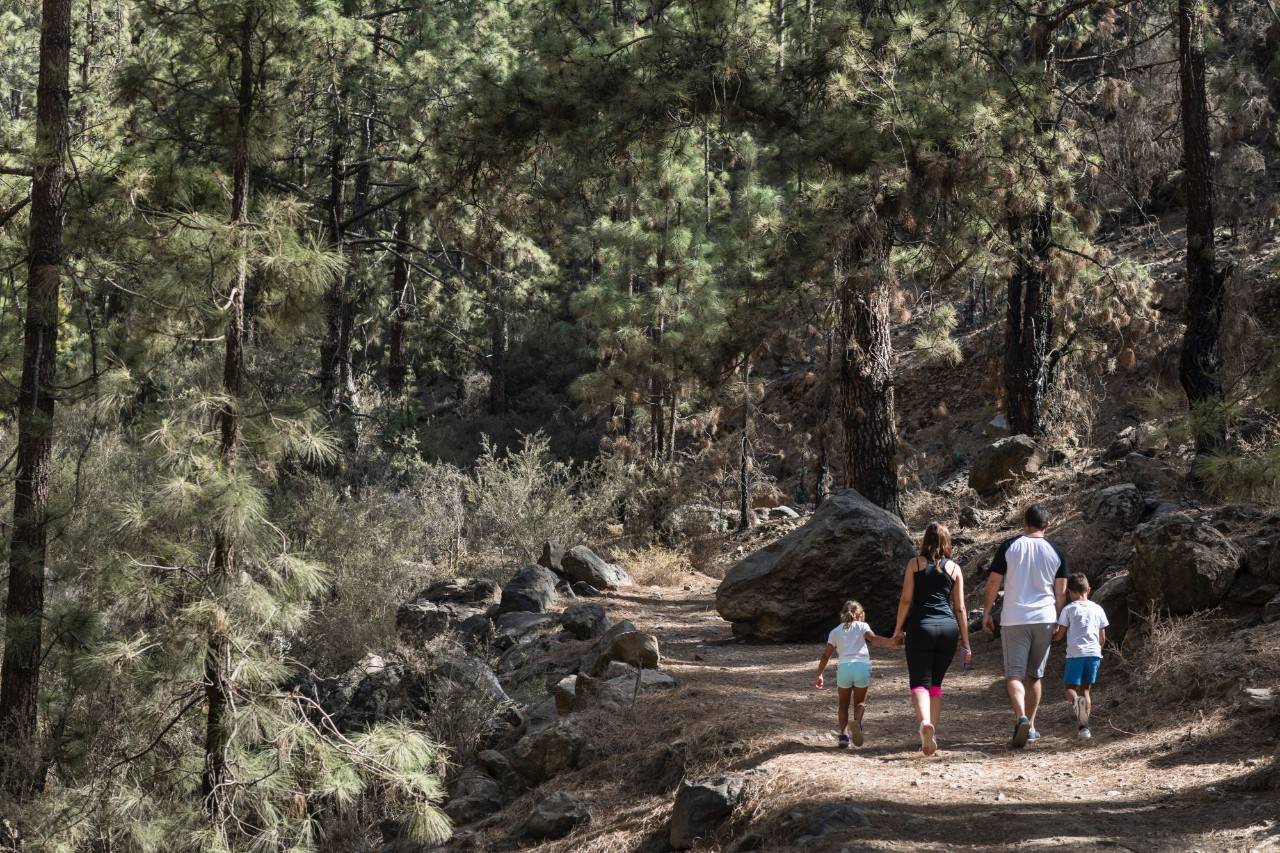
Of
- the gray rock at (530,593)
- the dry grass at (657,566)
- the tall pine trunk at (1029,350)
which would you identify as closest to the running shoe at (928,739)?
the gray rock at (530,593)

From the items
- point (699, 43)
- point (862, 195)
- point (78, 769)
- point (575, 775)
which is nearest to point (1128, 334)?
point (862, 195)

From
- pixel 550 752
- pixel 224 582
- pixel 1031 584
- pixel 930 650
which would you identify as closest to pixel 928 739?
pixel 930 650

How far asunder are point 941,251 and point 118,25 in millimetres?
10941

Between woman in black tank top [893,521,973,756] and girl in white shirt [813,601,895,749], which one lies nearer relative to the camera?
woman in black tank top [893,521,973,756]

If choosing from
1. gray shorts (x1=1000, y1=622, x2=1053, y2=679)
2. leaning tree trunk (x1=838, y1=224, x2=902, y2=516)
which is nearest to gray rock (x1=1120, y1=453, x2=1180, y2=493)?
leaning tree trunk (x1=838, y1=224, x2=902, y2=516)

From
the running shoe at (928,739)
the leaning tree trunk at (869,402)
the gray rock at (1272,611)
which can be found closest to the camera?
the running shoe at (928,739)

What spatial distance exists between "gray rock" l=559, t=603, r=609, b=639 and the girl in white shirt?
14.6 feet

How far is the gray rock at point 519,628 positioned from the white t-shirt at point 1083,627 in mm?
5837

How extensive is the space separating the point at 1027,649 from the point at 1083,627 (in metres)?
0.54

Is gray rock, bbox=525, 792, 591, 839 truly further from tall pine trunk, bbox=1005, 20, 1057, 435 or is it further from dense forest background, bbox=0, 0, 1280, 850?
tall pine trunk, bbox=1005, 20, 1057, 435

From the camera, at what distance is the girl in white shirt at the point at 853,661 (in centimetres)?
740

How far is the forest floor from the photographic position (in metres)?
5.83

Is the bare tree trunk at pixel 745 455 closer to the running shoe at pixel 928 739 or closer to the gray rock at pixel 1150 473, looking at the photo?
the gray rock at pixel 1150 473

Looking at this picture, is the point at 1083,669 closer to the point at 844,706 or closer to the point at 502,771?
the point at 844,706
